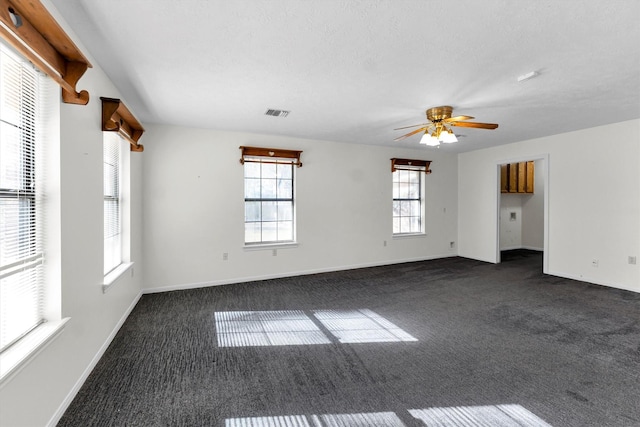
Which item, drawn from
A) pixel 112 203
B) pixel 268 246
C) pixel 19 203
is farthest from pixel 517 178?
pixel 19 203

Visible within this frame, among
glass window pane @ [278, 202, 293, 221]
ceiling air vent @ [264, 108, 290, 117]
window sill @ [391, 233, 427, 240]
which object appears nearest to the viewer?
ceiling air vent @ [264, 108, 290, 117]

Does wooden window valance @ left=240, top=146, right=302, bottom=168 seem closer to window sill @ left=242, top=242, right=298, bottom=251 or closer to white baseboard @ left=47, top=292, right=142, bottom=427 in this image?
window sill @ left=242, top=242, right=298, bottom=251

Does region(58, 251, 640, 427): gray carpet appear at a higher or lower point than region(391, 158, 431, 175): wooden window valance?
lower

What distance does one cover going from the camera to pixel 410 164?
20.4ft

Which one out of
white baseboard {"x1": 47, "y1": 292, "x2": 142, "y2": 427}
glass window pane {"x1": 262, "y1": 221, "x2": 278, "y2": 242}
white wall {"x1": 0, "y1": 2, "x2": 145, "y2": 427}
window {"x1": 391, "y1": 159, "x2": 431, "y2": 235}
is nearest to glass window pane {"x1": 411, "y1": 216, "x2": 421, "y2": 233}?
window {"x1": 391, "y1": 159, "x2": 431, "y2": 235}

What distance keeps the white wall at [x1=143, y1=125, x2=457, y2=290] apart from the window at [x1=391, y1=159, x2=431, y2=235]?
0.19m

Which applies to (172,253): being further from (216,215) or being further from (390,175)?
(390,175)

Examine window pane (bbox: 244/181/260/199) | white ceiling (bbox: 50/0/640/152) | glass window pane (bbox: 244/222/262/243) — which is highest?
white ceiling (bbox: 50/0/640/152)

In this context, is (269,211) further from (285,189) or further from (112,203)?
(112,203)

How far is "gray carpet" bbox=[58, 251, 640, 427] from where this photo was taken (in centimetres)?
182

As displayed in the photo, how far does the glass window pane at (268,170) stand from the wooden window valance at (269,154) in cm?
10

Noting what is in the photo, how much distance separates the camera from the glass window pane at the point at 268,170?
5.05 metres

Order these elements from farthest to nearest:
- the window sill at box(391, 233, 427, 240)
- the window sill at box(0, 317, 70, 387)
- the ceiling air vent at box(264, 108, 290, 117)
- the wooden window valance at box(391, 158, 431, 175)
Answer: the window sill at box(391, 233, 427, 240) < the wooden window valance at box(391, 158, 431, 175) < the ceiling air vent at box(264, 108, 290, 117) < the window sill at box(0, 317, 70, 387)

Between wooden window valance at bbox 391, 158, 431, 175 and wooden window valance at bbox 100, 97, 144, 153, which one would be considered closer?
wooden window valance at bbox 100, 97, 144, 153
